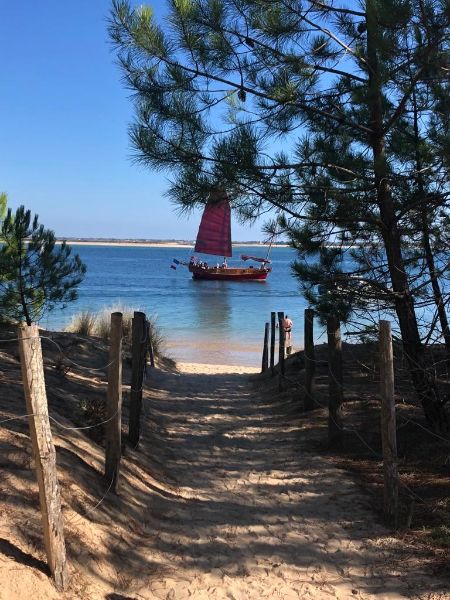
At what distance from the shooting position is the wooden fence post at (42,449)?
2801mm

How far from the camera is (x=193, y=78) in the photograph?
→ 5.55 m

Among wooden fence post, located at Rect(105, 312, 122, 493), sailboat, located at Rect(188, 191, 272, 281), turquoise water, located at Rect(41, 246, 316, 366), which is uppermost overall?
sailboat, located at Rect(188, 191, 272, 281)


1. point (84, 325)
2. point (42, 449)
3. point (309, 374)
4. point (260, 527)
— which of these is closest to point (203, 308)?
point (84, 325)

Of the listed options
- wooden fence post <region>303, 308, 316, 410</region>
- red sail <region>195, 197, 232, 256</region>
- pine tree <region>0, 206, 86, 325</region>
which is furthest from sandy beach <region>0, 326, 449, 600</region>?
red sail <region>195, 197, 232, 256</region>

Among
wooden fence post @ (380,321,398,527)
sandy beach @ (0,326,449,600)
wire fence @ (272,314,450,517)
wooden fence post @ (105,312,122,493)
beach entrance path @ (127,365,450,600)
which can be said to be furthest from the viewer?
wire fence @ (272,314,450,517)

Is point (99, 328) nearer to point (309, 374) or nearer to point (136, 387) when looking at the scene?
point (309, 374)

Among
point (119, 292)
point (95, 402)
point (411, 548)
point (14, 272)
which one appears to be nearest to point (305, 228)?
point (95, 402)

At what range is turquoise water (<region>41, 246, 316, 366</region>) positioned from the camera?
19808 mm

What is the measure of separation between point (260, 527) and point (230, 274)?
1920 inches

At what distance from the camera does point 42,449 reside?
2828 millimetres

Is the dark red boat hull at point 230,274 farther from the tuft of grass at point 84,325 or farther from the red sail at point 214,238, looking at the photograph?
the tuft of grass at point 84,325

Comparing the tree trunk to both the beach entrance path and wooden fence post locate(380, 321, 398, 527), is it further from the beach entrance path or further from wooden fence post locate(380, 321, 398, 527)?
wooden fence post locate(380, 321, 398, 527)

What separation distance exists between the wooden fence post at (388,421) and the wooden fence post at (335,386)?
186 cm

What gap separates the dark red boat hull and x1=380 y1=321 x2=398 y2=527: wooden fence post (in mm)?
48335
